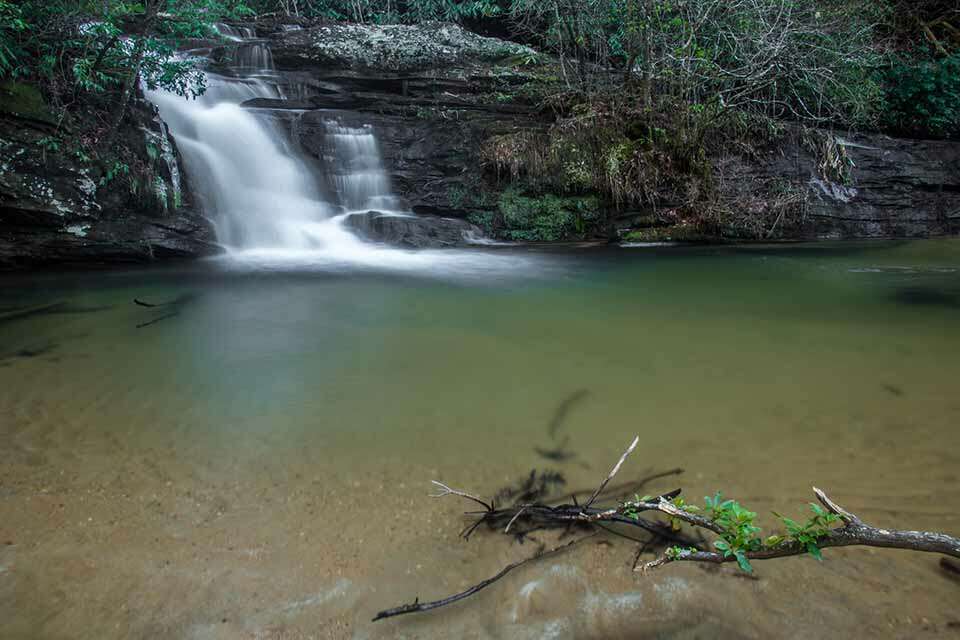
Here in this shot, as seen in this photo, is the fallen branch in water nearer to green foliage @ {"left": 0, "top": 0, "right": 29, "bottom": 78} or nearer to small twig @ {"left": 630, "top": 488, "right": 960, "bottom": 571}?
small twig @ {"left": 630, "top": 488, "right": 960, "bottom": 571}

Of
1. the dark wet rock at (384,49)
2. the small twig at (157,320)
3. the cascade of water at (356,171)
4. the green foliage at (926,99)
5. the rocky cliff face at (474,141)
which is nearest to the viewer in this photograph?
the small twig at (157,320)

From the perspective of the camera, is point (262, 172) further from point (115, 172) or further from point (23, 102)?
point (23, 102)

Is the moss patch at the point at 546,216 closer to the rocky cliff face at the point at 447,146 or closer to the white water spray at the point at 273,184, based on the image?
the rocky cliff face at the point at 447,146

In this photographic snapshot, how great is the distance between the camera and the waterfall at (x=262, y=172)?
306 inches

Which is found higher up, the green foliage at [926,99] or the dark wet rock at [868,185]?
the green foliage at [926,99]

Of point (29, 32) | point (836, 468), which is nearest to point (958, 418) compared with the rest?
point (836, 468)

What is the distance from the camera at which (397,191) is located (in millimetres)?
8984

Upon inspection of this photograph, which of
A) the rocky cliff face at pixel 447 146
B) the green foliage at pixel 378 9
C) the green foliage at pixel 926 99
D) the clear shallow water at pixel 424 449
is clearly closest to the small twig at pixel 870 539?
the clear shallow water at pixel 424 449

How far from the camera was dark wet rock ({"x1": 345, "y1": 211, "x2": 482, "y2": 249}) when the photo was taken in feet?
27.1

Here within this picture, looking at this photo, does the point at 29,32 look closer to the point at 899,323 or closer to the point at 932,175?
the point at 899,323

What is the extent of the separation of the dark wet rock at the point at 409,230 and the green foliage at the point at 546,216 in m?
0.69

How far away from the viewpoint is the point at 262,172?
8414 mm

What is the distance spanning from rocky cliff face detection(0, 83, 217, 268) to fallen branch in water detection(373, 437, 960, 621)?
266 inches

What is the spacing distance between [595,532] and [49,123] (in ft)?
26.3
